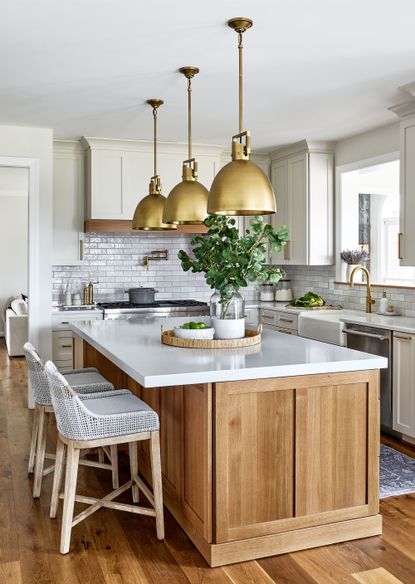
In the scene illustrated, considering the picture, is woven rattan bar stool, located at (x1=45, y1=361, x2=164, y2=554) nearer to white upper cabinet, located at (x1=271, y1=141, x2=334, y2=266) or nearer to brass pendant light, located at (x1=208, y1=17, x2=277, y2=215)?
brass pendant light, located at (x1=208, y1=17, x2=277, y2=215)

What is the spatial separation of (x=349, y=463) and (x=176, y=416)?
2.98ft

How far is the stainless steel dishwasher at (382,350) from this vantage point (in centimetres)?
473

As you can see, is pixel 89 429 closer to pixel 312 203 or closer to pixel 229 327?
pixel 229 327

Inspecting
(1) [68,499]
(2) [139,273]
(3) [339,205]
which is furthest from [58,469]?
(3) [339,205]

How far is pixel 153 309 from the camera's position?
6.16 m

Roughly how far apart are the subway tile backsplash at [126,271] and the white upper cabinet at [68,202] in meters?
0.21

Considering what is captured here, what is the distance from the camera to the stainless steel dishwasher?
473 centimetres

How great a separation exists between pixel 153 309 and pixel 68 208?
136cm

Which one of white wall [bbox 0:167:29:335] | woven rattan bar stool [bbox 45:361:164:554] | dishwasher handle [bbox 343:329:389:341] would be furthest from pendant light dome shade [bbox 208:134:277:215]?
white wall [bbox 0:167:29:335]

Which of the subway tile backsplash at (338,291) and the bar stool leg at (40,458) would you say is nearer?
the bar stool leg at (40,458)

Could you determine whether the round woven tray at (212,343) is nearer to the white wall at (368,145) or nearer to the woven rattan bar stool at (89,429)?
the woven rattan bar stool at (89,429)

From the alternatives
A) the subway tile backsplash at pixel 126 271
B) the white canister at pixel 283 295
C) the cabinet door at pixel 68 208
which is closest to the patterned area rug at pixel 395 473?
the white canister at pixel 283 295

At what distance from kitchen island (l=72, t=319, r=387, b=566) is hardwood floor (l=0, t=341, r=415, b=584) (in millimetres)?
84

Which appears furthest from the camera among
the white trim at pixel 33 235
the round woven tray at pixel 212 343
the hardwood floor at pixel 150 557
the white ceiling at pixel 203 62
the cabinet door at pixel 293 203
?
the cabinet door at pixel 293 203
